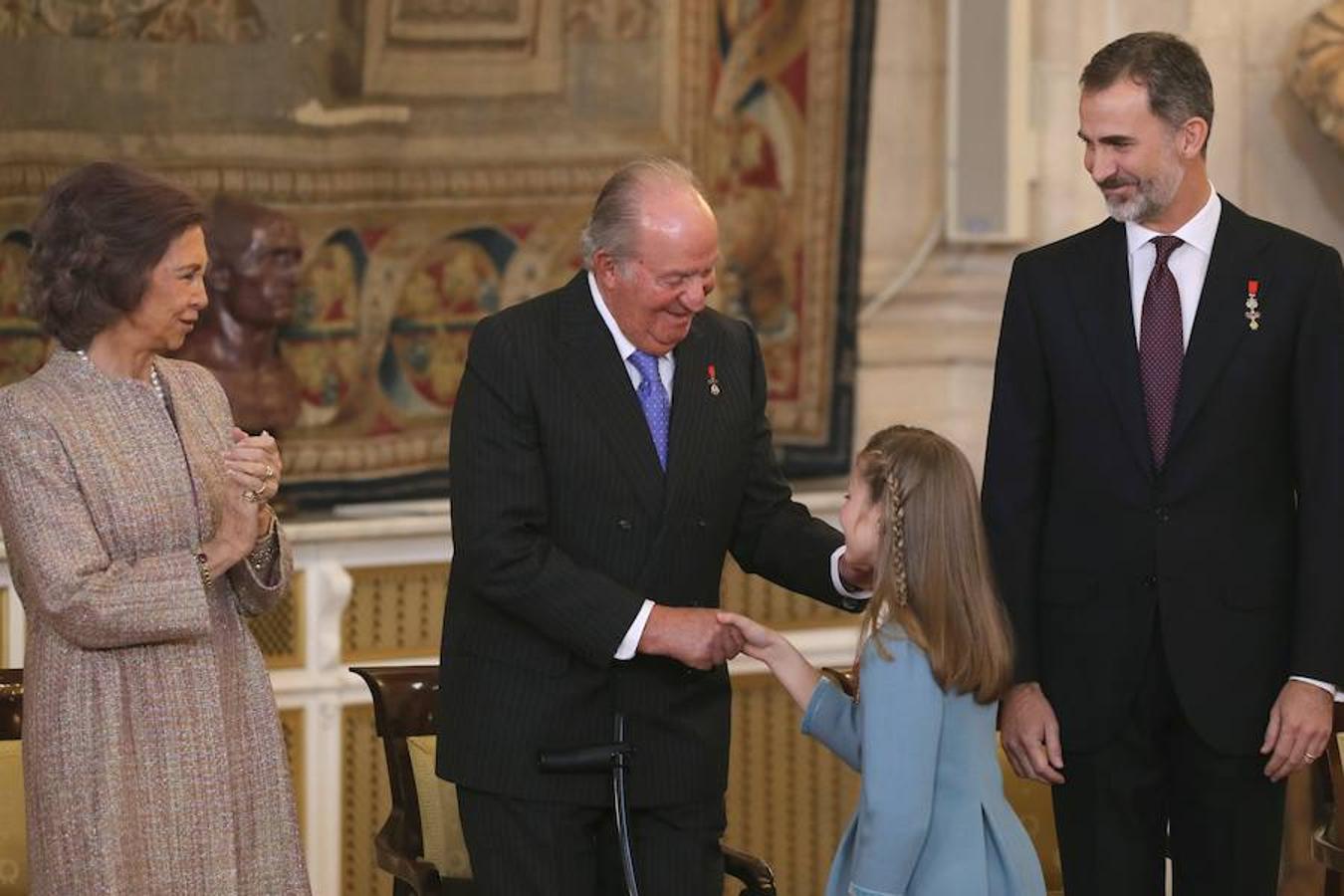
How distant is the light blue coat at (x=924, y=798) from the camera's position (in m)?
3.53

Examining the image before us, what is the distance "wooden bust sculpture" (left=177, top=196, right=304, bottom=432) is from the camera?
18.5 ft

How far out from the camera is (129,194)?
3.75 m

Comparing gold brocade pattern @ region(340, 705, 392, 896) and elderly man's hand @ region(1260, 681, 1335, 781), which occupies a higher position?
elderly man's hand @ region(1260, 681, 1335, 781)

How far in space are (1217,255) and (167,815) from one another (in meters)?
2.00

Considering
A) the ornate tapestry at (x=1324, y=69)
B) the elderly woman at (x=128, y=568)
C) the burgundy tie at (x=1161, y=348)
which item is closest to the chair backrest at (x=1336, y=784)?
the burgundy tie at (x=1161, y=348)

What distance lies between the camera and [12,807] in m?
4.57

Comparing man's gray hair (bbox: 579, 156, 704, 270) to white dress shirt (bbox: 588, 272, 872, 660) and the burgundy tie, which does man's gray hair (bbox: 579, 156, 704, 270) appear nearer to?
white dress shirt (bbox: 588, 272, 872, 660)

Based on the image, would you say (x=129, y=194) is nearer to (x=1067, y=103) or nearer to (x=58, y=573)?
(x=58, y=573)

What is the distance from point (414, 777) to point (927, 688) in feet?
4.59

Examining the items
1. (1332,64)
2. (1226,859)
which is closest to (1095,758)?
(1226,859)

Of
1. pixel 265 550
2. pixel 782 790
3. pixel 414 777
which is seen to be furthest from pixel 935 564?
pixel 782 790

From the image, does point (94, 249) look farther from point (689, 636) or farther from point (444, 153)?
point (444, 153)

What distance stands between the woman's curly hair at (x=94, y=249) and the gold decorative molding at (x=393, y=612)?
2.43m

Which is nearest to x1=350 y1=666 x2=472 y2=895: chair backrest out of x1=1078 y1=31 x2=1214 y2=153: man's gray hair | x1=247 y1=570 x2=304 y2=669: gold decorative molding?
x1=247 y1=570 x2=304 y2=669: gold decorative molding
